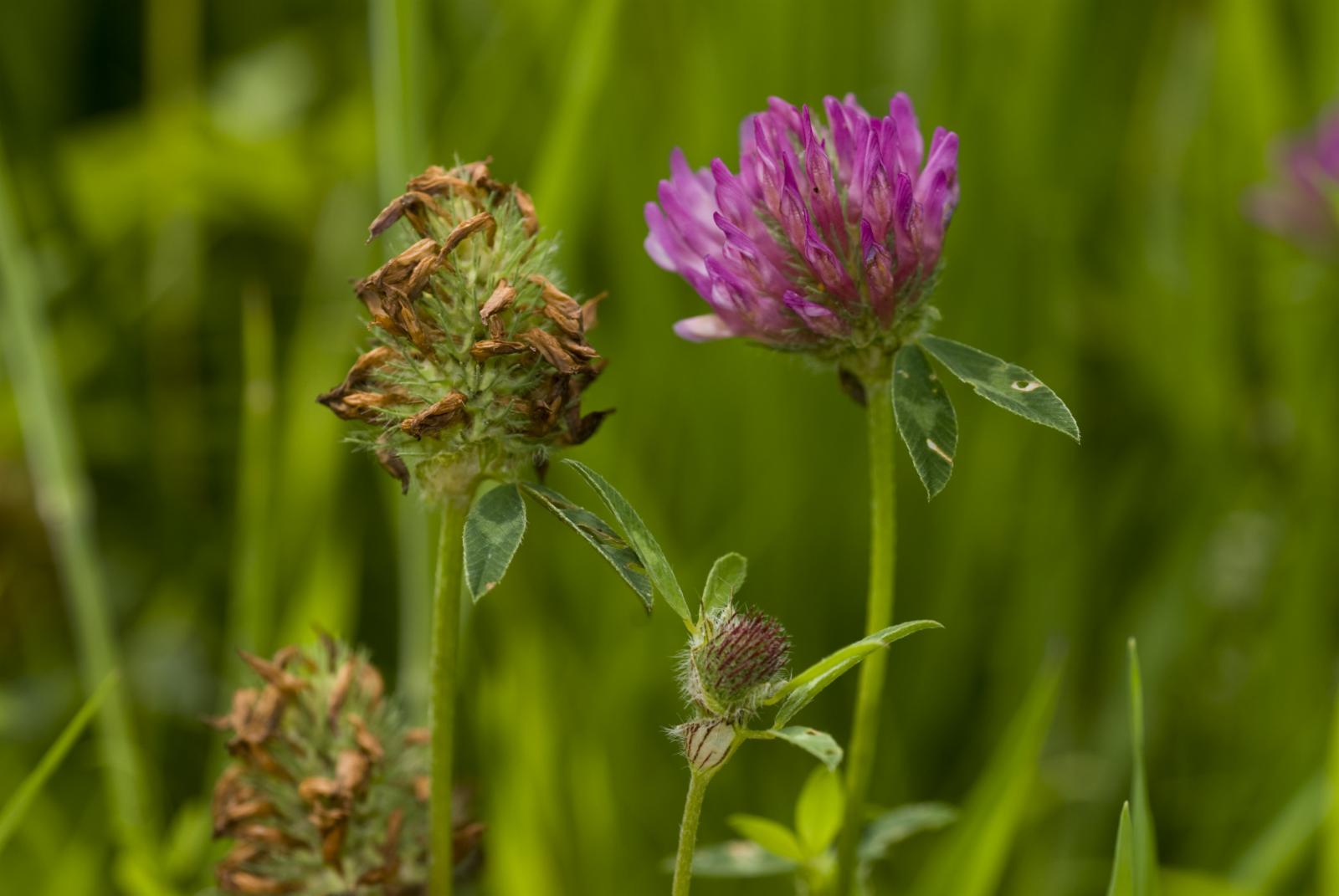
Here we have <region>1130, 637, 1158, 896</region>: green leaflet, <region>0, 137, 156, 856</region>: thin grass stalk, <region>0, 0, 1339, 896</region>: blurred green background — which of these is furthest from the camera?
<region>0, 0, 1339, 896</region>: blurred green background

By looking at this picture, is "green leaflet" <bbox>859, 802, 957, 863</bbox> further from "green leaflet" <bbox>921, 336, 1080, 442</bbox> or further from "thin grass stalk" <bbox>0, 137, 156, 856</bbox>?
"thin grass stalk" <bbox>0, 137, 156, 856</bbox>

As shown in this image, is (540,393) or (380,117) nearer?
(540,393)

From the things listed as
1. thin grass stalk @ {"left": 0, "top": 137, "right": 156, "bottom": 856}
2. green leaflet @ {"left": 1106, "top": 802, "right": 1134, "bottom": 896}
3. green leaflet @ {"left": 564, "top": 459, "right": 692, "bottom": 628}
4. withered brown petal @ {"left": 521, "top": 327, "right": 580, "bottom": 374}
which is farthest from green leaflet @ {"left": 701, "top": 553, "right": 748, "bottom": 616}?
thin grass stalk @ {"left": 0, "top": 137, "right": 156, "bottom": 856}

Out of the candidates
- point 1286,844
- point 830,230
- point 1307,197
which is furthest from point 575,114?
point 1307,197

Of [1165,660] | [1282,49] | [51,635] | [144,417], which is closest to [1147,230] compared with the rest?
[1282,49]

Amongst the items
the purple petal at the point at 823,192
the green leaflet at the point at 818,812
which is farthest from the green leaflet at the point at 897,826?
the purple petal at the point at 823,192

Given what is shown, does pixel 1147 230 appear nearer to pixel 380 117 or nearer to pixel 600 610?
pixel 600 610
